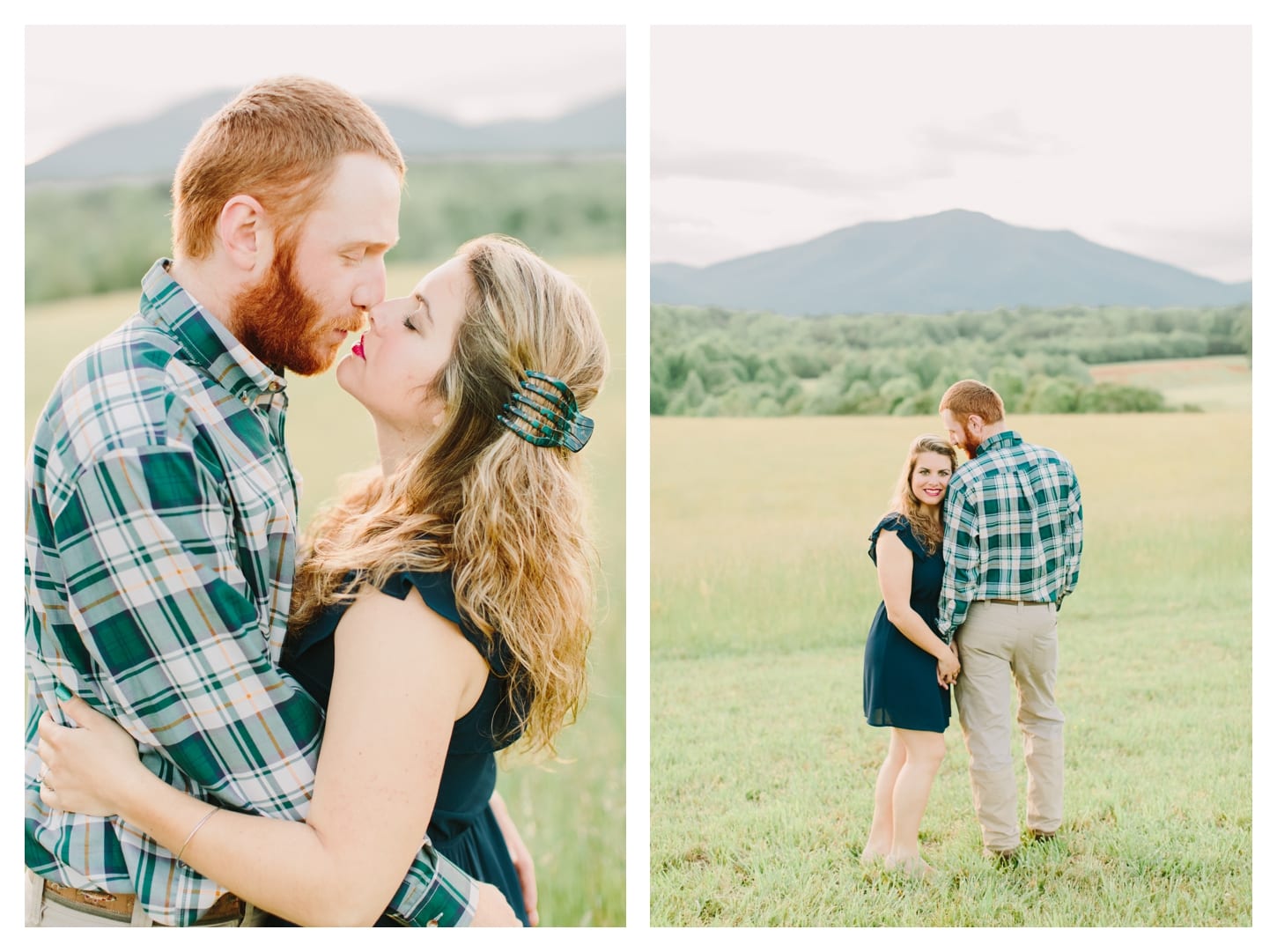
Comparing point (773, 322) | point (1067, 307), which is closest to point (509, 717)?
point (773, 322)

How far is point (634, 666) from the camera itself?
11.5 ft

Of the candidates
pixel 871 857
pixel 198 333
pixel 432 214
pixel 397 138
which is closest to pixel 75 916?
pixel 198 333

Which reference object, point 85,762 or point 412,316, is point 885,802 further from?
point 85,762

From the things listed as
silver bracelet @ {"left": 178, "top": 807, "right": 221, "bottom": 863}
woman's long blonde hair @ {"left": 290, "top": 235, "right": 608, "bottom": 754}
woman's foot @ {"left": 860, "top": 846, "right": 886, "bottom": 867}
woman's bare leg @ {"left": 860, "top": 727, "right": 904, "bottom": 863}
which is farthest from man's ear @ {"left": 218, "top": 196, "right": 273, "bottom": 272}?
woman's foot @ {"left": 860, "top": 846, "right": 886, "bottom": 867}

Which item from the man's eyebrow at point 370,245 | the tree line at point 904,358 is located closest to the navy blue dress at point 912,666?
the tree line at point 904,358

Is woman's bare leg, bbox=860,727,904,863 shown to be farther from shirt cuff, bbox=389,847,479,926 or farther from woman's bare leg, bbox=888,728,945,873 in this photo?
shirt cuff, bbox=389,847,479,926

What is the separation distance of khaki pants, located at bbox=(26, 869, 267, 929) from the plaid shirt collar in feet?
3.04

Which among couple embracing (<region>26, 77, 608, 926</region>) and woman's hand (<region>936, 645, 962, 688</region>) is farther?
woman's hand (<region>936, 645, 962, 688</region>)

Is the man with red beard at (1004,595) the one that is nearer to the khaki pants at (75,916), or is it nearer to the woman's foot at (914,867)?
the woman's foot at (914,867)

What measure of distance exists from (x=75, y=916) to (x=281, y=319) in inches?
44.7

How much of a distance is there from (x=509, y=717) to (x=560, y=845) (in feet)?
7.02

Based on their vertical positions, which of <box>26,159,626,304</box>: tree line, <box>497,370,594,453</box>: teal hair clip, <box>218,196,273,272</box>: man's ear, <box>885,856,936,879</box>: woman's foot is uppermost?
<box>26,159,626,304</box>: tree line

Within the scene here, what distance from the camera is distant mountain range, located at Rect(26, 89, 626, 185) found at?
143 inches

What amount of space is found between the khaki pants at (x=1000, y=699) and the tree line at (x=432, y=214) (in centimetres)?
195
